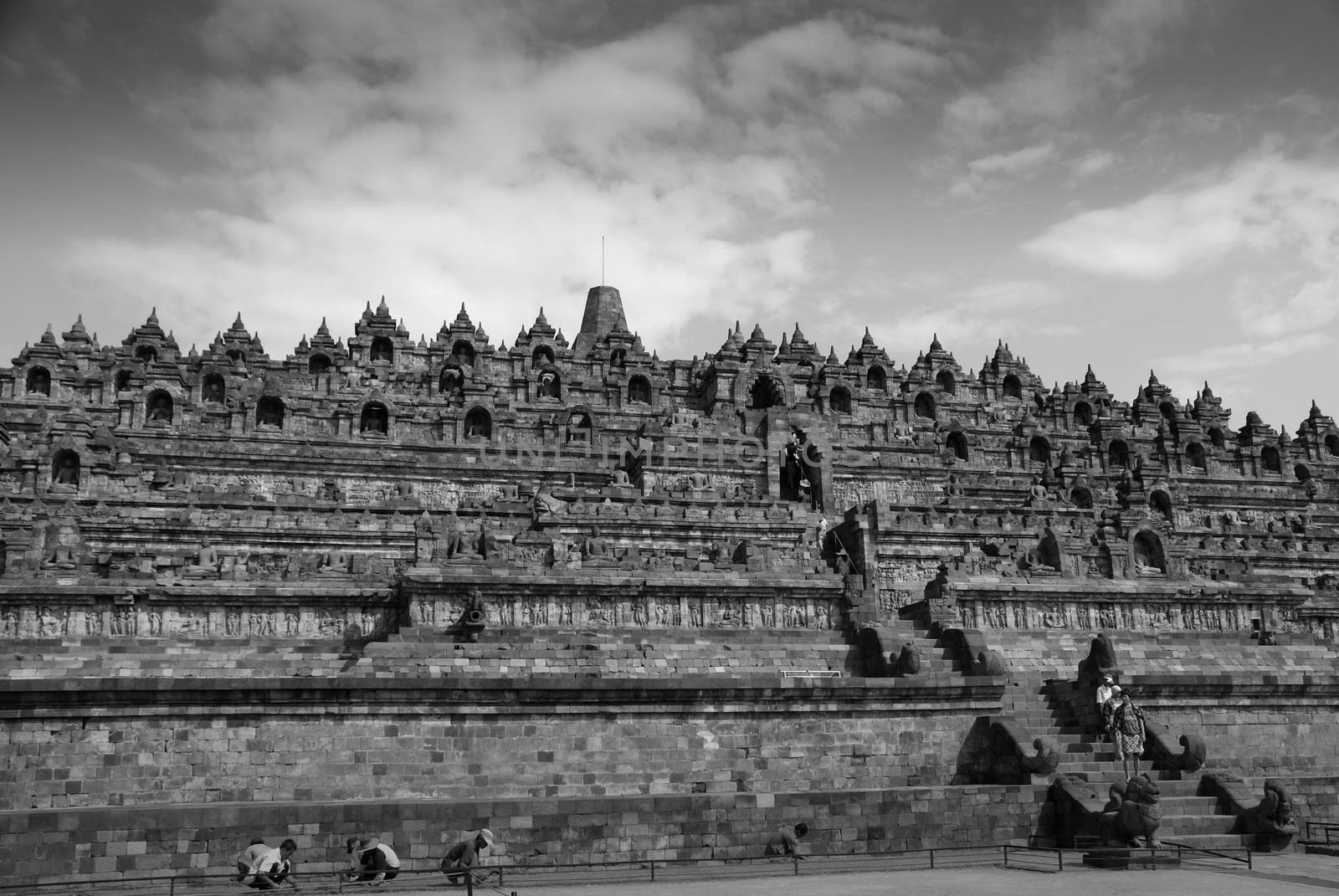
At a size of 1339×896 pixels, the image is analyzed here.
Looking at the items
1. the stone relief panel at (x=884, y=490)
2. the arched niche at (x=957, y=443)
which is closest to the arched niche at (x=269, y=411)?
the stone relief panel at (x=884, y=490)

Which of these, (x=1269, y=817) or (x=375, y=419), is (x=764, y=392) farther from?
(x=1269, y=817)

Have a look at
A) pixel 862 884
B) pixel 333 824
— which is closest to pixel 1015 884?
pixel 862 884

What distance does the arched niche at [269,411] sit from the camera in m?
56.8

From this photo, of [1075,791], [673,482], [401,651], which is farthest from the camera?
[673,482]

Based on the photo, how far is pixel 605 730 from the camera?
82.4 ft

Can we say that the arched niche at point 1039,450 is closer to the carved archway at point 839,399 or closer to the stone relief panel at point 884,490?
the carved archway at point 839,399

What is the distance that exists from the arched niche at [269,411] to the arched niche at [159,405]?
3795mm

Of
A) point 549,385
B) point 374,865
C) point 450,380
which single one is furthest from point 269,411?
point 374,865

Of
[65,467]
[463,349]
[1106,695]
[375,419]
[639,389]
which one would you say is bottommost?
[1106,695]

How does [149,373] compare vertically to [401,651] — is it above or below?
above

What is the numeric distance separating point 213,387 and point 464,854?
46.2 m

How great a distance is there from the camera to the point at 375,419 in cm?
5762

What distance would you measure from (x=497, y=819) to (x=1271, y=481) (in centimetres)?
5827

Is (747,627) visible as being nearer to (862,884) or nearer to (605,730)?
(605,730)
